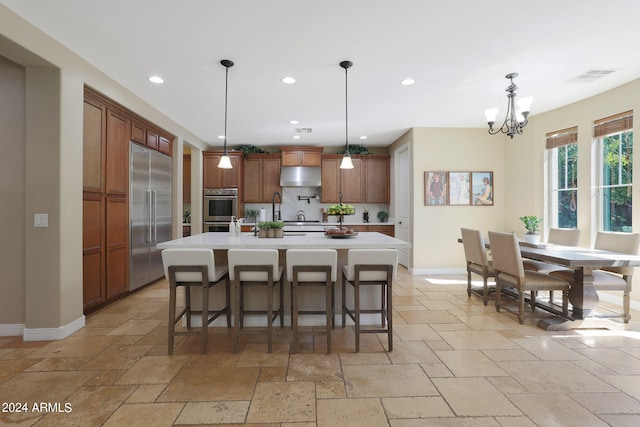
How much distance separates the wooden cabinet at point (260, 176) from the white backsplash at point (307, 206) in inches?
13.2

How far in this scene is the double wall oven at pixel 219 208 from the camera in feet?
20.5

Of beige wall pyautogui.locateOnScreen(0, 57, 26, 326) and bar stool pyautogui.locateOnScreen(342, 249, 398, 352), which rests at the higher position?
beige wall pyautogui.locateOnScreen(0, 57, 26, 326)

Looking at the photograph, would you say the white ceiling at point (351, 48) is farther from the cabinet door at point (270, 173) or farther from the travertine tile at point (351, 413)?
the travertine tile at point (351, 413)

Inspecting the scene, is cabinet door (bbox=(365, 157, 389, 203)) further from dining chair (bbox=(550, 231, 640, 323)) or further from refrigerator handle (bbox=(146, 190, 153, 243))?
refrigerator handle (bbox=(146, 190, 153, 243))

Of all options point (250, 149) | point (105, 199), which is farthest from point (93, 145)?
point (250, 149)

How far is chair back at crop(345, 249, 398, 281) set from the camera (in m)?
2.55

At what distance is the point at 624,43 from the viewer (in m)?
2.80

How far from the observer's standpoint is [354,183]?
680 cm

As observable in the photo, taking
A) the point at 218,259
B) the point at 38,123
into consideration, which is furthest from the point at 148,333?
the point at 38,123

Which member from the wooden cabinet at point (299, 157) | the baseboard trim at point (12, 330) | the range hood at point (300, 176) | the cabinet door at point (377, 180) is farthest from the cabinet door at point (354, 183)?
the baseboard trim at point (12, 330)

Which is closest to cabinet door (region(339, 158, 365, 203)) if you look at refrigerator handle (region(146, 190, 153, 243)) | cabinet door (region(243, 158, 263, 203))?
cabinet door (region(243, 158, 263, 203))

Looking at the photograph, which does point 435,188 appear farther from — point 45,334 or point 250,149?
point 45,334

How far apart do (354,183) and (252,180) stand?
7.05 feet

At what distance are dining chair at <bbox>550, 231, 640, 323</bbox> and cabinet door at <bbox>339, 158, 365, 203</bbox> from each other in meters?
3.85
